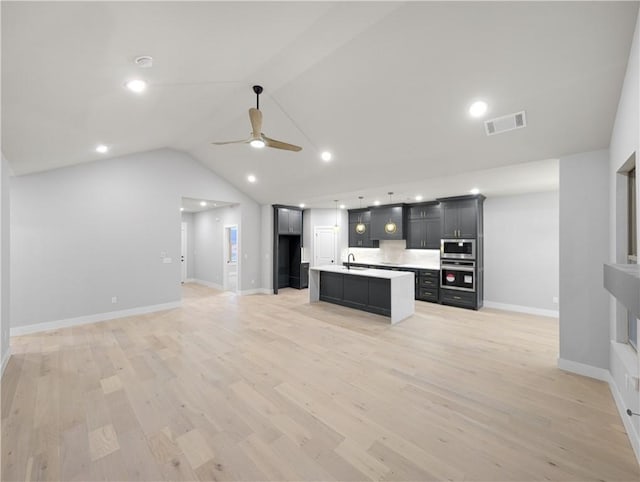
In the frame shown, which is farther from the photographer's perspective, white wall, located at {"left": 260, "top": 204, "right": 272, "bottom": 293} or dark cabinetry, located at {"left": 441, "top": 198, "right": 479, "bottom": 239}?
white wall, located at {"left": 260, "top": 204, "right": 272, "bottom": 293}

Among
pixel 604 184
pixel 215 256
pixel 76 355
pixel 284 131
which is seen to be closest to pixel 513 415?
pixel 604 184

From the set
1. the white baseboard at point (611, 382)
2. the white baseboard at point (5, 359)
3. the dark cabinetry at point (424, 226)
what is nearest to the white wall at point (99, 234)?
the white baseboard at point (5, 359)

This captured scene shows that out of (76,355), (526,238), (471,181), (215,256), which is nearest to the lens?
(76,355)

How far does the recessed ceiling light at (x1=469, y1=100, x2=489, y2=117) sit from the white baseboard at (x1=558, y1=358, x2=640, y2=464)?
2981 millimetres

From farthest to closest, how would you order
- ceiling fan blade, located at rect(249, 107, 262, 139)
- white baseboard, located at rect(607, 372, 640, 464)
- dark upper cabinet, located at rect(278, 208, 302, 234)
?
dark upper cabinet, located at rect(278, 208, 302, 234), ceiling fan blade, located at rect(249, 107, 262, 139), white baseboard, located at rect(607, 372, 640, 464)

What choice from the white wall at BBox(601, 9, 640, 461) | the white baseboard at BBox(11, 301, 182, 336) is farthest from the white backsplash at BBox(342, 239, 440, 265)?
the white baseboard at BBox(11, 301, 182, 336)

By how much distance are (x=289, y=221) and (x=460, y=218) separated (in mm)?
4694

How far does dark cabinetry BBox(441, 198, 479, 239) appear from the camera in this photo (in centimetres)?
605

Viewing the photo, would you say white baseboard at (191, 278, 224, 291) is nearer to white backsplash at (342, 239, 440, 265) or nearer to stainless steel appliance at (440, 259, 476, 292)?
white backsplash at (342, 239, 440, 265)

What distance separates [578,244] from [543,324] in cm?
267

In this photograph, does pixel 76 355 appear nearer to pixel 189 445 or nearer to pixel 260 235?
pixel 189 445

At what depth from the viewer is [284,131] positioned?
4.24 m

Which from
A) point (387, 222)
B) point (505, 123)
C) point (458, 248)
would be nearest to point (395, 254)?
point (387, 222)

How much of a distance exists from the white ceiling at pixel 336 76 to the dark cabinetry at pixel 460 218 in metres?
1.74
